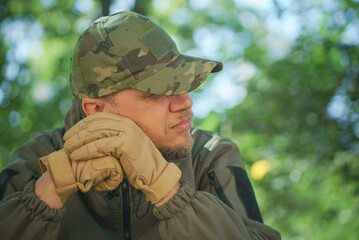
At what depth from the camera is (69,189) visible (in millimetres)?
1765

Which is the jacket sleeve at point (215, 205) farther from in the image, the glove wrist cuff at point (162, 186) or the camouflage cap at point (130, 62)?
the camouflage cap at point (130, 62)

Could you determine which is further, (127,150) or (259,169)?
(259,169)

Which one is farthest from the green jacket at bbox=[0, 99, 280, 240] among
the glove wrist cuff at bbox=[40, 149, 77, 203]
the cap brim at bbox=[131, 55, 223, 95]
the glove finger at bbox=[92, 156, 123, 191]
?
the cap brim at bbox=[131, 55, 223, 95]

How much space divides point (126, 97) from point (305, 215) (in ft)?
13.4

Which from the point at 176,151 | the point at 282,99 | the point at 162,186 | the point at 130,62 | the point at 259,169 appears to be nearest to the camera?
the point at 162,186

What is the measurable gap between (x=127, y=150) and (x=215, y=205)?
460 millimetres

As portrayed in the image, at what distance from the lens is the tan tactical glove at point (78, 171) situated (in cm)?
176

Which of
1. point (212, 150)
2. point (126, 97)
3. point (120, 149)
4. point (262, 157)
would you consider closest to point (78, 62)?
point (126, 97)

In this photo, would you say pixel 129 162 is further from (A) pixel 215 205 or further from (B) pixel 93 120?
(A) pixel 215 205

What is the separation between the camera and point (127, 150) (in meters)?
1.75

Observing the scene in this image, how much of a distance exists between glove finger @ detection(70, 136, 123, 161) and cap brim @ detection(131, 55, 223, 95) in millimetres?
368

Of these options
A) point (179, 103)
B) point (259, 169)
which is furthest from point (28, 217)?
point (259, 169)

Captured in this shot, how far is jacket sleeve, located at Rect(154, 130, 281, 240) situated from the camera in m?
1.70

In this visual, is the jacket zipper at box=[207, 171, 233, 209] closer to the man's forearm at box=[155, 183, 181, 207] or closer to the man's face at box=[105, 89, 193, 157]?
the man's face at box=[105, 89, 193, 157]
